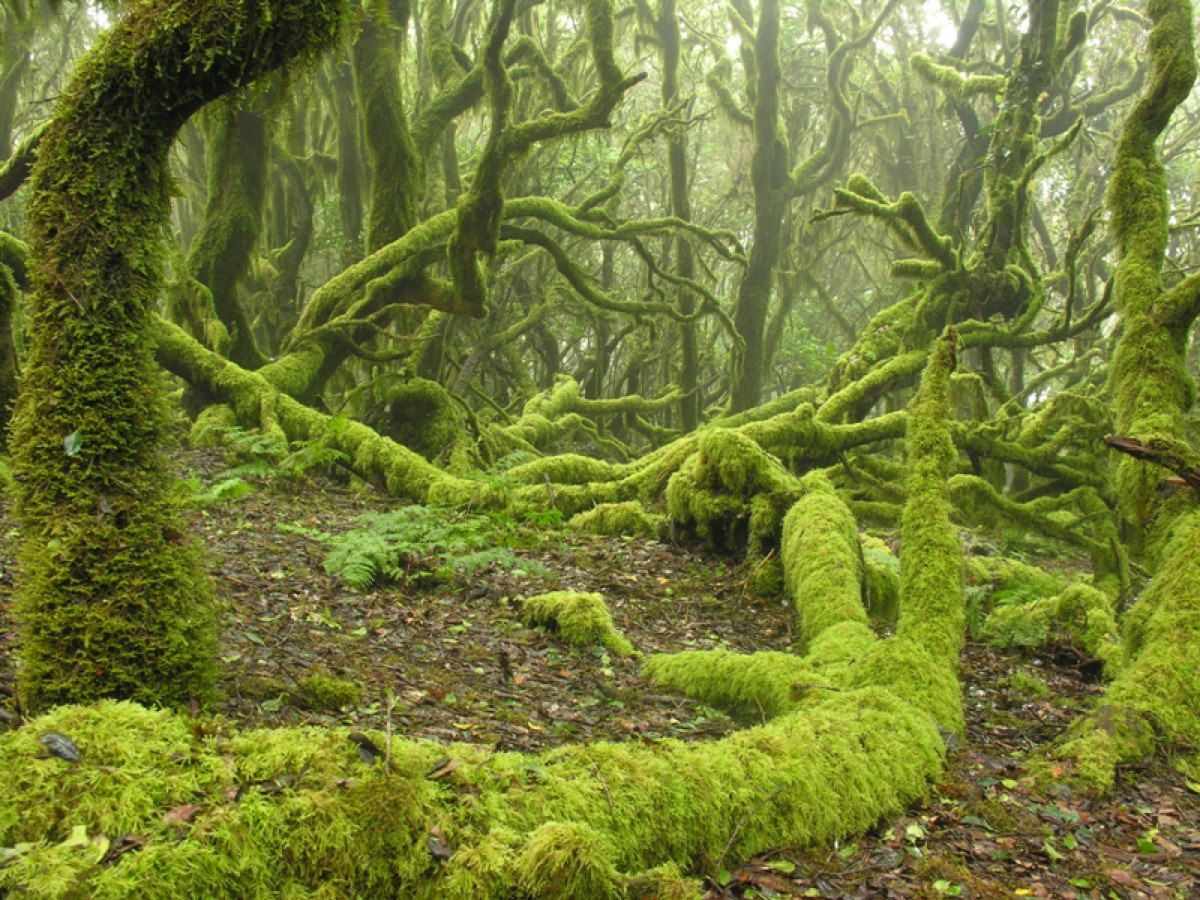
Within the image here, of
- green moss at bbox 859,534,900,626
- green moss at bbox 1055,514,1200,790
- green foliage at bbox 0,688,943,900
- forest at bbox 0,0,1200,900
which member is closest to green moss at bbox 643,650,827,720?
forest at bbox 0,0,1200,900

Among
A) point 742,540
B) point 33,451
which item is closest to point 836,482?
point 742,540

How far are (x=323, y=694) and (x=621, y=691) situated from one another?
1736 mm

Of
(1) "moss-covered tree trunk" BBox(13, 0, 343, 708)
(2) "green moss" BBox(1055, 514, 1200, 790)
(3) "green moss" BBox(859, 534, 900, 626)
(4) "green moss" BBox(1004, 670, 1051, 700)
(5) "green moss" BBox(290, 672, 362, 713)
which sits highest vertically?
(1) "moss-covered tree trunk" BBox(13, 0, 343, 708)

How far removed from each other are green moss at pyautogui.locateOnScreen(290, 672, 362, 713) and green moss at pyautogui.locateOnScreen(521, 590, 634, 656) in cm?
187

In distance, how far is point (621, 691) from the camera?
473 centimetres

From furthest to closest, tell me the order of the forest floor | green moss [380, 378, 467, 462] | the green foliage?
green moss [380, 378, 467, 462] < the forest floor < the green foliage

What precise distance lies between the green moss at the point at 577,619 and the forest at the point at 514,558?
0.09 feet

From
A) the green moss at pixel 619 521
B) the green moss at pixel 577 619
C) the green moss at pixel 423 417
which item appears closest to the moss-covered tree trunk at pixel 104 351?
the green moss at pixel 577 619

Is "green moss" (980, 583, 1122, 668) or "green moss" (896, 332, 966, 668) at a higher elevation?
"green moss" (896, 332, 966, 668)

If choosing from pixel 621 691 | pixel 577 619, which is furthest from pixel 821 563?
pixel 621 691

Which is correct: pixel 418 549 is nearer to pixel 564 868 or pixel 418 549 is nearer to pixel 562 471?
pixel 562 471

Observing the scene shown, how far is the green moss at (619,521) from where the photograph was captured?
346 inches

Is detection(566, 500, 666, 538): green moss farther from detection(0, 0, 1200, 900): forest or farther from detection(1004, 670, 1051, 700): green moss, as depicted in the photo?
detection(1004, 670, 1051, 700): green moss

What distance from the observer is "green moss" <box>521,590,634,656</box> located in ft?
17.8
